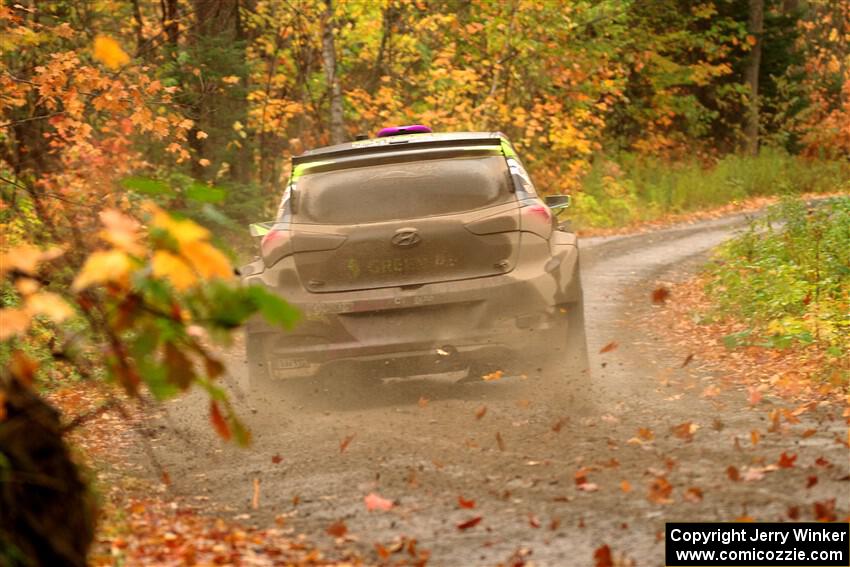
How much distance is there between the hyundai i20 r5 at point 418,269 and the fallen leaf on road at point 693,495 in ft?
8.83

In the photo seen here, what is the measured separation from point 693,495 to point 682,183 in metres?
24.6

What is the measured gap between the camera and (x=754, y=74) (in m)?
36.0

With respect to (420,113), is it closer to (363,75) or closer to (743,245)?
(363,75)

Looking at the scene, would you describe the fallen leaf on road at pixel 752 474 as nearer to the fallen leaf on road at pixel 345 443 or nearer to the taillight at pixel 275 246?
the fallen leaf on road at pixel 345 443

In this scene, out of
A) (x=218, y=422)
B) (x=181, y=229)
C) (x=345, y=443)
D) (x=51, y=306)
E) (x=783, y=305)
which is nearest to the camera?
(x=181, y=229)

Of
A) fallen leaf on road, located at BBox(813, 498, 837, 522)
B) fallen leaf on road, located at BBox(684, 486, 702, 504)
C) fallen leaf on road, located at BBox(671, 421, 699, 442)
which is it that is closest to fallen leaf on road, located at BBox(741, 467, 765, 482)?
fallen leaf on road, located at BBox(684, 486, 702, 504)

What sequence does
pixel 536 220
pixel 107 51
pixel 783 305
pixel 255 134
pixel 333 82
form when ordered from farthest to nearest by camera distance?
1. pixel 255 134
2. pixel 333 82
3. pixel 783 305
4. pixel 536 220
5. pixel 107 51

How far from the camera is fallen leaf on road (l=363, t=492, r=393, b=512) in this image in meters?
6.02

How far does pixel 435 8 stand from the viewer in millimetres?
A: 25484

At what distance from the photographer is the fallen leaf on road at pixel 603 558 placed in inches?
190

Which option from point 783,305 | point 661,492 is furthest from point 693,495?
point 783,305

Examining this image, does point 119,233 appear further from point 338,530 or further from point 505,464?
point 505,464

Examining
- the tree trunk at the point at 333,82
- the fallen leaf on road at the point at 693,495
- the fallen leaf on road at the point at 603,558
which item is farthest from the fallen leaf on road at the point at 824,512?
the tree trunk at the point at 333,82

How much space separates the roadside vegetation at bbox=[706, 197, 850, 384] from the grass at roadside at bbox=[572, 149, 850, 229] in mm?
9035
